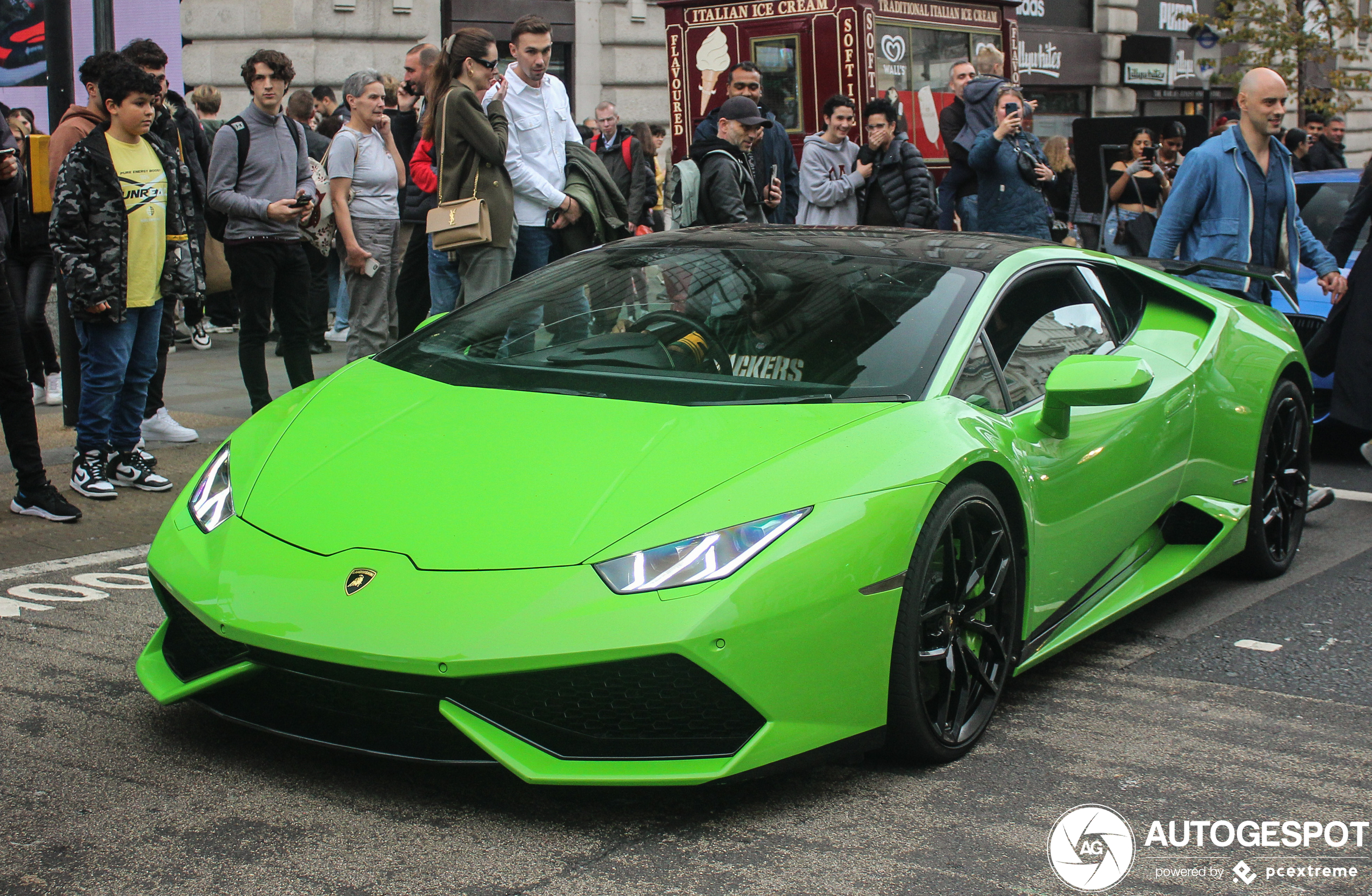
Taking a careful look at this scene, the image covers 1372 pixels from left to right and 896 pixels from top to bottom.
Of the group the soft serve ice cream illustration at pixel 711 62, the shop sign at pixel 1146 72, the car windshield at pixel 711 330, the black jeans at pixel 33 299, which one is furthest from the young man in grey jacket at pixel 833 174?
the shop sign at pixel 1146 72

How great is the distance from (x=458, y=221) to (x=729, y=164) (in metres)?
1.67

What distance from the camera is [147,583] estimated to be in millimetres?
4910

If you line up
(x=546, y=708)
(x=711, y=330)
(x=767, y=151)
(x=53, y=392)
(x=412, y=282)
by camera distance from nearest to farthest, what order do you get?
(x=546, y=708) < (x=711, y=330) < (x=412, y=282) < (x=53, y=392) < (x=767, y=151)

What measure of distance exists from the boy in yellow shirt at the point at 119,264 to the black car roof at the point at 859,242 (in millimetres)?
2610

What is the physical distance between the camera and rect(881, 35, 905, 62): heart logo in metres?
13.5

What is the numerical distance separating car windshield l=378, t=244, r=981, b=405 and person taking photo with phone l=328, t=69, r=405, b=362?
14.5ft

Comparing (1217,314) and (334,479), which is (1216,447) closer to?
(1217,314)

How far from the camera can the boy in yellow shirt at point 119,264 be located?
19.6 ft

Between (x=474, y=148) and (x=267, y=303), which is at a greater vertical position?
(x=474, y=148)

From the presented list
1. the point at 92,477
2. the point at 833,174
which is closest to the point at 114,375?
the point at 92,477

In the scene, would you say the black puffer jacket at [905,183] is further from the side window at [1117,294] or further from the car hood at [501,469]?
the car hood at [501,469]

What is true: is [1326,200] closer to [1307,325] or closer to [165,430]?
[1307,325]

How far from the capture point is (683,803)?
3051 millimetres

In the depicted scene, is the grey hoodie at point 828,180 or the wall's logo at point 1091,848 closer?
the wall's logo at point 1091,848
